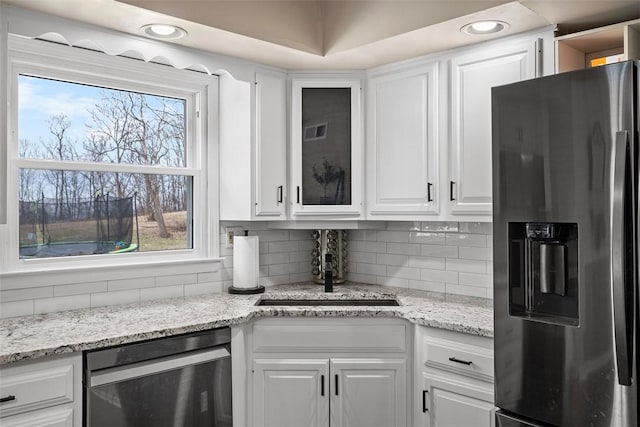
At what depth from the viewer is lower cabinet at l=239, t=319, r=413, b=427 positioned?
2521mm

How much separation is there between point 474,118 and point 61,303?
2152 millimetres

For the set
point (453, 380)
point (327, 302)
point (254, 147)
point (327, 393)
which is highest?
point (254, 147)

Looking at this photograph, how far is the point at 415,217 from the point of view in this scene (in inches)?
111

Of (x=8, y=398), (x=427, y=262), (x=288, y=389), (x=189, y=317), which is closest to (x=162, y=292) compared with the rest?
(x=189, y=317)

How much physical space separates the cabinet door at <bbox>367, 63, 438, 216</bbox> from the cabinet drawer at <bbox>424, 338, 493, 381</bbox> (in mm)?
713

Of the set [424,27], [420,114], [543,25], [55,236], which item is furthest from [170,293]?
[543,25]

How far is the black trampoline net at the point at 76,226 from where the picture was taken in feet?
8.16

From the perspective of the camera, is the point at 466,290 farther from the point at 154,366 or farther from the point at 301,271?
the point at 154,366

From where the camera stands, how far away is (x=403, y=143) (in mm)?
2852

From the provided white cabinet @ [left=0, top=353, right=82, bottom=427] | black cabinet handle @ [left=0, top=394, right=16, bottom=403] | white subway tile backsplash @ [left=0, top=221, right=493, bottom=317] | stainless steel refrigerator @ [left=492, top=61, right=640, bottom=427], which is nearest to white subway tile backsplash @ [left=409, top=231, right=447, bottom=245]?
white subway tile backsplash @ [left=0, top=221, right=493, bottom=317]

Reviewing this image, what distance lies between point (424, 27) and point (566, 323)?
1.39 metres

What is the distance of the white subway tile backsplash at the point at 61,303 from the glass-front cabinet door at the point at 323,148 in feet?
3.87

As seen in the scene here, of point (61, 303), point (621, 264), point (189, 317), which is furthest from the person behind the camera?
point (61, 303)

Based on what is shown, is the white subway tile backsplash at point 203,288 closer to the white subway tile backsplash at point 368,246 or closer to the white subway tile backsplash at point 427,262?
the white subway tile backsplash at point 368,246
